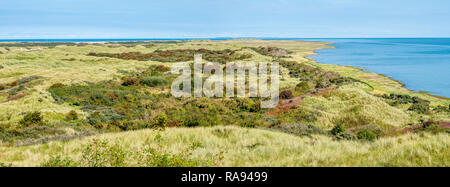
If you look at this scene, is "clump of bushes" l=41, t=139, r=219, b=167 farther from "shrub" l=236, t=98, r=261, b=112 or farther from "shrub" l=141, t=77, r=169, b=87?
"shrub" l=141, t=77, r=169, b=87

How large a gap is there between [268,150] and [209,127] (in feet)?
15.2

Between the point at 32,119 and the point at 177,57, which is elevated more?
the point at 177,57

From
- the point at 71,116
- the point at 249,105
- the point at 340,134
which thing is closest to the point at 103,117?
the point at 71,116

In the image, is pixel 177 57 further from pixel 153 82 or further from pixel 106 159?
pixel 106 159

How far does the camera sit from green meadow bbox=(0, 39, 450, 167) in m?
5.99

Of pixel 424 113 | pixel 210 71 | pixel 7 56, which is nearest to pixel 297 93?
pixel 424 113

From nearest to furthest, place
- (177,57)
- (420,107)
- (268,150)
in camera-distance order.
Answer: (268,150)
(420,107)
(177,57)

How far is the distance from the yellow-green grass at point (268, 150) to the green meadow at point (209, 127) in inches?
1.1

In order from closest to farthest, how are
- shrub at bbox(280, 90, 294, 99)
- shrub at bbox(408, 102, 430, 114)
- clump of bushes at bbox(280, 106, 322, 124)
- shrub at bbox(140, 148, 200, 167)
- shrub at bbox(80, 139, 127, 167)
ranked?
shrub at bbox(140, 148, 200, 167) < shrub at bbox(80, 139, 127, 167) < clump of bushes at bbox(280, 106, 322, 124) < shrub at bbox(408, 102, 430, 114) < shrub at bbox(280, 90, 294, 99)

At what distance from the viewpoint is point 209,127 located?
11164 mm

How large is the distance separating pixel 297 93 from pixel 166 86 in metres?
15.8

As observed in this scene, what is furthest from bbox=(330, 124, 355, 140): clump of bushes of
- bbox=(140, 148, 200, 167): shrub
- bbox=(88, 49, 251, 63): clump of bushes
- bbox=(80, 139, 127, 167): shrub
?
bbox=(88, 49, 251, 63): clump of bushes

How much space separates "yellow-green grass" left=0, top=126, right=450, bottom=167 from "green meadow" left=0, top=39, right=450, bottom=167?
27 mm
